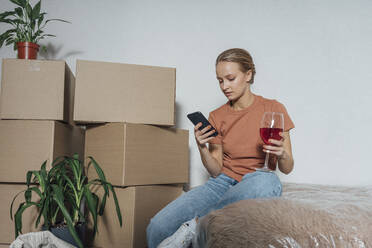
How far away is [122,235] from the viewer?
4.11ft

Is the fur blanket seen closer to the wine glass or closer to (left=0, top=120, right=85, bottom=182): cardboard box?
the wine glass

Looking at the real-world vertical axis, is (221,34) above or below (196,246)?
above

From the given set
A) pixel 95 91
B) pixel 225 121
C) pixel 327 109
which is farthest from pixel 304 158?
pixel 95 91

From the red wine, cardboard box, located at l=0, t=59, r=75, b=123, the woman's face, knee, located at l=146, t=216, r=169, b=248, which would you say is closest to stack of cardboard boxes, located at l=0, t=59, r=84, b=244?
cardboard box, located at l=0, t=59, r=75, b=123

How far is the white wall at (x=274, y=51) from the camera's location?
5.56 feet

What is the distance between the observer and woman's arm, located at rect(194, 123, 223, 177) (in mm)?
1118

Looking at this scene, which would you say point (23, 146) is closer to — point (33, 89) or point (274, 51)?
point (33, 89)

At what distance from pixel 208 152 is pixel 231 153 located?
0.32 ft

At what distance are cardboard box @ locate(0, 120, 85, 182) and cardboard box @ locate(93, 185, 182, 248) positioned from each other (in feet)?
1.03

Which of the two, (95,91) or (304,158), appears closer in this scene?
(95,91)

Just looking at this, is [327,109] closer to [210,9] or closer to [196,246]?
[210,9]

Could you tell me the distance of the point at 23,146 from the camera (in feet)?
4.30

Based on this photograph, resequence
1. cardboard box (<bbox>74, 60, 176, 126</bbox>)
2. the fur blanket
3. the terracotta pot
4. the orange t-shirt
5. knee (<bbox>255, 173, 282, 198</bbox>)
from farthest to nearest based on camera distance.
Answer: the terracotta pot → cardboard box (<bbox>74, 60, 176, 126</bbox>) → the orange t-shirt → knee (<bbox>255, 173, 282, 198</bbox>) → the fur blanket

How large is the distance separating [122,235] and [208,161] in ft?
1.59
